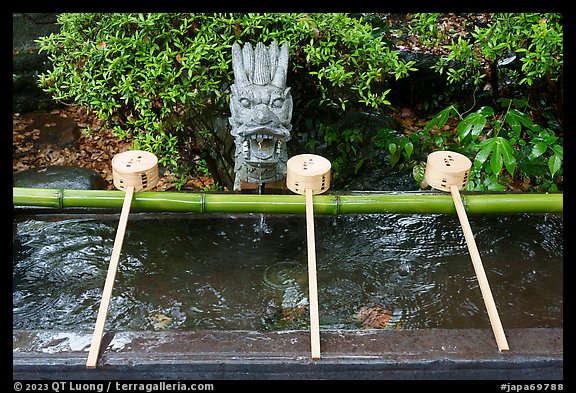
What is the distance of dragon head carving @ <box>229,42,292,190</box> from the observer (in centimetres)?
338

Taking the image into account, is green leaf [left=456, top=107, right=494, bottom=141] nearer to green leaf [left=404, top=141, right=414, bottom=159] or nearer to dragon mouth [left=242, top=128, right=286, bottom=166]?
green leaf [left=404, top=141, right=414, bottom=159]

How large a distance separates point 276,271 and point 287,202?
0.64m

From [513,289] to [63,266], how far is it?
2.96m

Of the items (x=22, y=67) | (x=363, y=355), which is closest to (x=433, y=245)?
(x=363, y=355)

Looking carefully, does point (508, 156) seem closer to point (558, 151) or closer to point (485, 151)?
point (485, 151)

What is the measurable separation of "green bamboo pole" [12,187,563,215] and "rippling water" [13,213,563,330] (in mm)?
558

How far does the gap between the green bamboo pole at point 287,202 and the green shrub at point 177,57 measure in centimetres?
121

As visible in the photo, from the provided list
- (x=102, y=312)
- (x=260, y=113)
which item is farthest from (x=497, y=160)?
(x=102, y=312)

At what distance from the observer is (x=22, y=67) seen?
6.50 metres

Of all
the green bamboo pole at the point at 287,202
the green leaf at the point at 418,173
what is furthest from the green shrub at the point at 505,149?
the green bamboo pole at the point at 287,202


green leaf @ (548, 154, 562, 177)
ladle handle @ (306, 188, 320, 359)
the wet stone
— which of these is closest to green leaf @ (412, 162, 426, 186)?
green leaf @ (548, 154, 562, 177)

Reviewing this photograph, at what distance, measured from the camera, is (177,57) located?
4.22 metres

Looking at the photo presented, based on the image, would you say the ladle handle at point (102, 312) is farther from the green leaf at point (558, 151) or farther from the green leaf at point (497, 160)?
the green leaf at point (558, 151)
